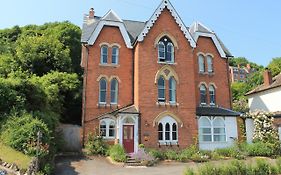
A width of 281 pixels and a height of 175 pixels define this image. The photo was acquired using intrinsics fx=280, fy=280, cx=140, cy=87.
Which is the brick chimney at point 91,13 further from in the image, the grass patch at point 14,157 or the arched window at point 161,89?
the grass patch at point 14,157

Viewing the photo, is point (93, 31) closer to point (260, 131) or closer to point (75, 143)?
point (75, 143)

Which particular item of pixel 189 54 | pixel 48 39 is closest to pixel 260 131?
pixel 189 54

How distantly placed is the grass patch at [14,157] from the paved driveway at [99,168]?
2588 mm

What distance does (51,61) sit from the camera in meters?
34.2

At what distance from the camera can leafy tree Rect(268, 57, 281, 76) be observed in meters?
61.6

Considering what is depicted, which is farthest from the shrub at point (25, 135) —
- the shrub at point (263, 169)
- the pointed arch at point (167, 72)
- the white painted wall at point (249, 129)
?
the white painted wall at point (249, 129)

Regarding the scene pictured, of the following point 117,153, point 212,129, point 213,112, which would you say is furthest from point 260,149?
point 117,153

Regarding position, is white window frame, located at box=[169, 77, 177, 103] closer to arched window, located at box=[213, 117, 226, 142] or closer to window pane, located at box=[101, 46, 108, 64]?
arched window, located at box=[213, 117, 226, 142]

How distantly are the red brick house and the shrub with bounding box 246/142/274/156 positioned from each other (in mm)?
2294

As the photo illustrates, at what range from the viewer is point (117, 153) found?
21844mm

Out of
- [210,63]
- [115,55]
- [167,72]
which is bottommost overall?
[167,72]

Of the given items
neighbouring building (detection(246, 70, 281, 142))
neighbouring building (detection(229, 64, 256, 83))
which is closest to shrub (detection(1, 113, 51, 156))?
neighbouring building (detection(246, 70, 281, 142))

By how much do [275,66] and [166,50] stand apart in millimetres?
45115

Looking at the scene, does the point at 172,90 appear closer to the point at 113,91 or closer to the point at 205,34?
the point at 113,91
